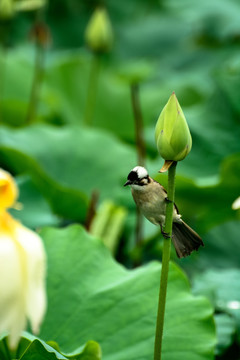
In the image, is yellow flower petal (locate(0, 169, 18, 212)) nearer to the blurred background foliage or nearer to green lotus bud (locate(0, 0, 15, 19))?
the blurred background foliage

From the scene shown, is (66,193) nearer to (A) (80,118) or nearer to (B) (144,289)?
(B) (144,289)

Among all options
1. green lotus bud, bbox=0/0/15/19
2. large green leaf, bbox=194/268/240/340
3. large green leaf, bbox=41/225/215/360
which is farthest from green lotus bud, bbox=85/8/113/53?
large green leaf, bbox=41/225/215/360

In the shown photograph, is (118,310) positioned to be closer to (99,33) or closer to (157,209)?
(157,209)

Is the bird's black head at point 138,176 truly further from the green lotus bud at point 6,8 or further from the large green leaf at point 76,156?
the green lotus bud at point 6,8

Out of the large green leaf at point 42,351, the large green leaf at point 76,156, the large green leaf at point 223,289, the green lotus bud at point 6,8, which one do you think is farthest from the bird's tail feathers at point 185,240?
the green lotus bud at point 6,8

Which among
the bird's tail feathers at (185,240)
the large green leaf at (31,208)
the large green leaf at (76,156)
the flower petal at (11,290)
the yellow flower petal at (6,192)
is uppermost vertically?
the yellow flower petal at (6,192)

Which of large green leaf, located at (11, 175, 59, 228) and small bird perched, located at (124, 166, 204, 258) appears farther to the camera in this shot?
large green leaf, located at (11, 175, 59, 228)

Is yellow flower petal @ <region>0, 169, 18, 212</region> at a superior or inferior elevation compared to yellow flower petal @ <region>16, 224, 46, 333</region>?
superior

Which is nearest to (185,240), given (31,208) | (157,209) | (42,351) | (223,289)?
(157,209)
